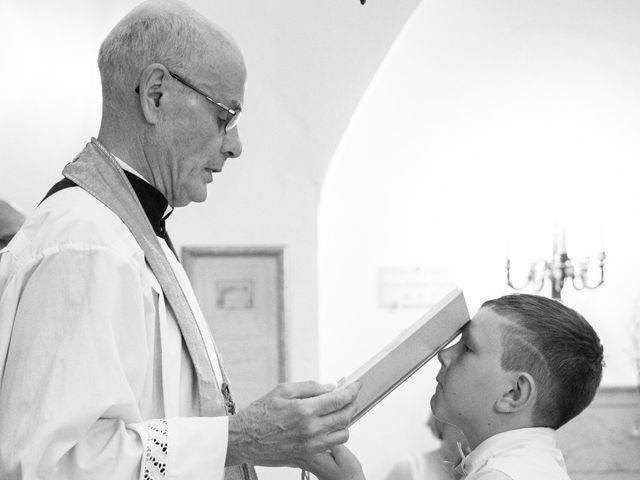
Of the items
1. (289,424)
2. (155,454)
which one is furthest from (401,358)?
(155,454)

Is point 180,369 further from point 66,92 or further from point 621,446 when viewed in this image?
point 621,446

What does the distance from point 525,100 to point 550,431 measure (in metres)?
5.09

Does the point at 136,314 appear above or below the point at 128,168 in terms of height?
below

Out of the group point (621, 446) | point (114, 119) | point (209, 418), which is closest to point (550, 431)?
point (209, 418)

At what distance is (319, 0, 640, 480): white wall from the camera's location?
667 centimetres

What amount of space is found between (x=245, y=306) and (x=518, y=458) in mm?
3115

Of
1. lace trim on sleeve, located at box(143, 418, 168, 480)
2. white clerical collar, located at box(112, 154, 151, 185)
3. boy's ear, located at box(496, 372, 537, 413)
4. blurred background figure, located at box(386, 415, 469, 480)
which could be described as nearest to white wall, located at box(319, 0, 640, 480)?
blurred background figure, located at box(386, 415, 469, 480)

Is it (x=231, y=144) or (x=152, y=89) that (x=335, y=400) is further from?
(x=152, y=89)

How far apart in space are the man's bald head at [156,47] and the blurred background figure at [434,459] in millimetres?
2692

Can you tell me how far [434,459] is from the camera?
574 cm

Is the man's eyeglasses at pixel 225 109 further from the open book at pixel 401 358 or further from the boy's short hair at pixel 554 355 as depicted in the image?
Result: the boy's short hair at pixel 554 355

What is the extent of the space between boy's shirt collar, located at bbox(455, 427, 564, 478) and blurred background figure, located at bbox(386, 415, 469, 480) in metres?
2.05

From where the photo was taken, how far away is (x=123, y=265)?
5.68 ft

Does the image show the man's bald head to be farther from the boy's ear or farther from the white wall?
the white wall
